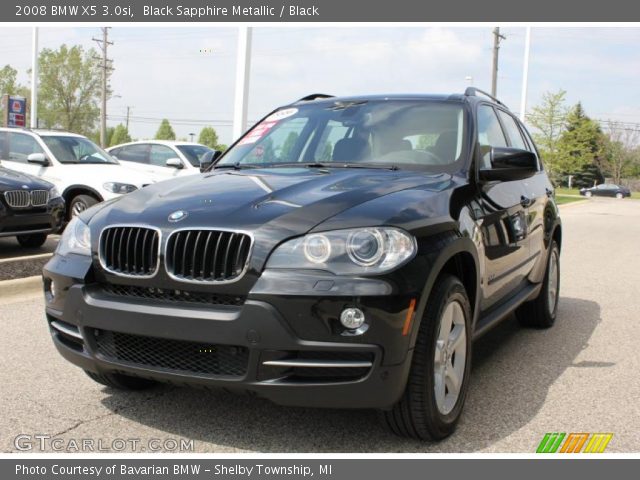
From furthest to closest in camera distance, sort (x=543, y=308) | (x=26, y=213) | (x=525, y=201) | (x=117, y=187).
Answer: (x=117, y=187) < (x=26, y=213) < (x=543, y=308) < (x=525, y=201)

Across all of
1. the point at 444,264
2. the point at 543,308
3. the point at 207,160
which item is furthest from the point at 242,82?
the point at 444,264

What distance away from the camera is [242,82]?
12273mm

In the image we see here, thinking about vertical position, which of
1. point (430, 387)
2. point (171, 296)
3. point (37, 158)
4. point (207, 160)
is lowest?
point (430, 387)

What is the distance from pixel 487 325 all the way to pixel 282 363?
1.61 metres

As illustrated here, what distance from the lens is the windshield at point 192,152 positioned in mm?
14048

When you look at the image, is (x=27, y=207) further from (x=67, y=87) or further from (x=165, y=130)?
(x=165, y=130)

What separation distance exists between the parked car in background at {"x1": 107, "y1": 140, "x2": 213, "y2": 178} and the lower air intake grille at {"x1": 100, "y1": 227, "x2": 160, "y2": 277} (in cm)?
1064

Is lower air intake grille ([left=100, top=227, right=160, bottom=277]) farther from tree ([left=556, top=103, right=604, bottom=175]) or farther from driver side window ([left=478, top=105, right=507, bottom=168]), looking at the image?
tree ([left=556, top=103, right=604, bottom=175])

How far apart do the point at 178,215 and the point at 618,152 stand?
273ft

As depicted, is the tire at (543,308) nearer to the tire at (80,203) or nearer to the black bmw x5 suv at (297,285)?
the black bmw x5 suv at (297,285)

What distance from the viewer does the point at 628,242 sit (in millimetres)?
14109

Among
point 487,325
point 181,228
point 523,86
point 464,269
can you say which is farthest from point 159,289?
point 523,86

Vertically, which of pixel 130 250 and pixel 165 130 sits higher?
pixel 165 130

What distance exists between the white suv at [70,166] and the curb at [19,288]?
398cm
